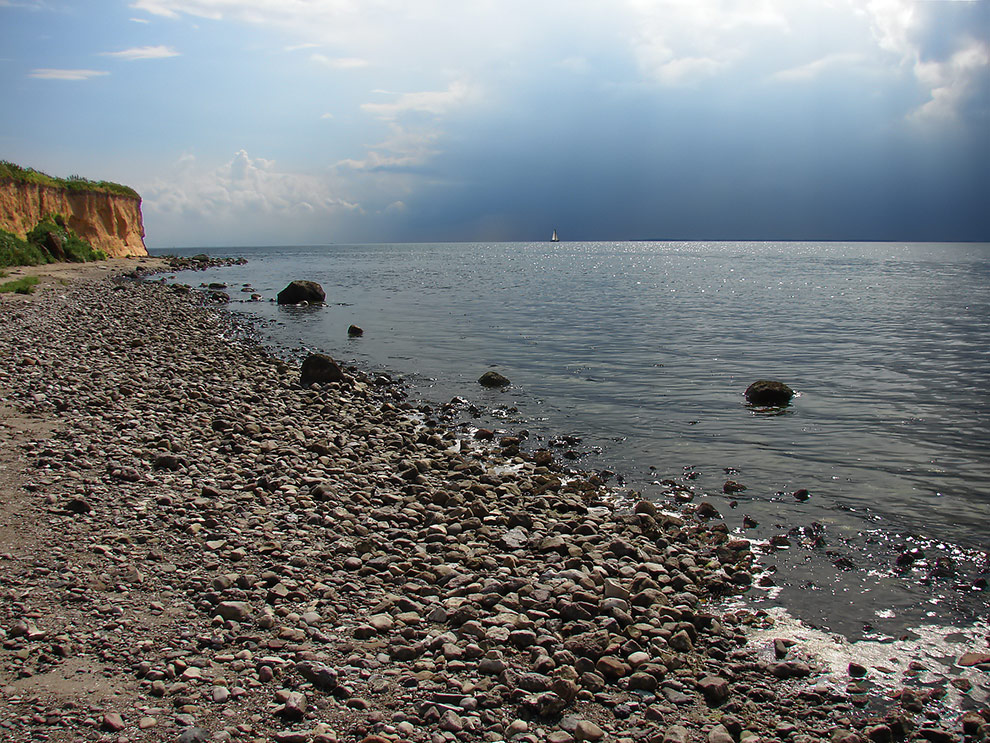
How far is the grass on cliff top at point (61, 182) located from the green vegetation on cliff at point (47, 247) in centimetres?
370

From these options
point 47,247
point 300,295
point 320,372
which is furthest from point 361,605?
point 47,247

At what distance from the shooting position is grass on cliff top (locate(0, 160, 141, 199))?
54822 millimetres

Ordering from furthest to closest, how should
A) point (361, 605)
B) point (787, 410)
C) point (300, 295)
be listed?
point (300, 295), point (787, 410), point (361, 605)

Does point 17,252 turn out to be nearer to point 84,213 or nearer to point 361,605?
point 84,213

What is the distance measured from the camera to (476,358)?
25812 millimetres

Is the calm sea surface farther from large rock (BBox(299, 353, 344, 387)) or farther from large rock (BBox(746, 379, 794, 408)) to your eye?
large rock (BBox(299, 353, 344, 387))

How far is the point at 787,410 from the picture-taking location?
17641 millimetres

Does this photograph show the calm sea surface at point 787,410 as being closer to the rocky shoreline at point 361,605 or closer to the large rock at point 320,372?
the rocky shoreline at point 361,605

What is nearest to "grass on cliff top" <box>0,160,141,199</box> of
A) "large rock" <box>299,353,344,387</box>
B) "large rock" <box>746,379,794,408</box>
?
"large rock" <box>299,353,344,387</box>

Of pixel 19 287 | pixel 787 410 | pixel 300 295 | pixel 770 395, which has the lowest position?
pixel 787 410

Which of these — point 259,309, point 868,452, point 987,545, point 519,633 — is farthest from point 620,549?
point 259,309

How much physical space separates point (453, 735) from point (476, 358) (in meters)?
21.1

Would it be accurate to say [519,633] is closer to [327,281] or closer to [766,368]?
[766,368]

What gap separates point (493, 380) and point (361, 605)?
1386cm
